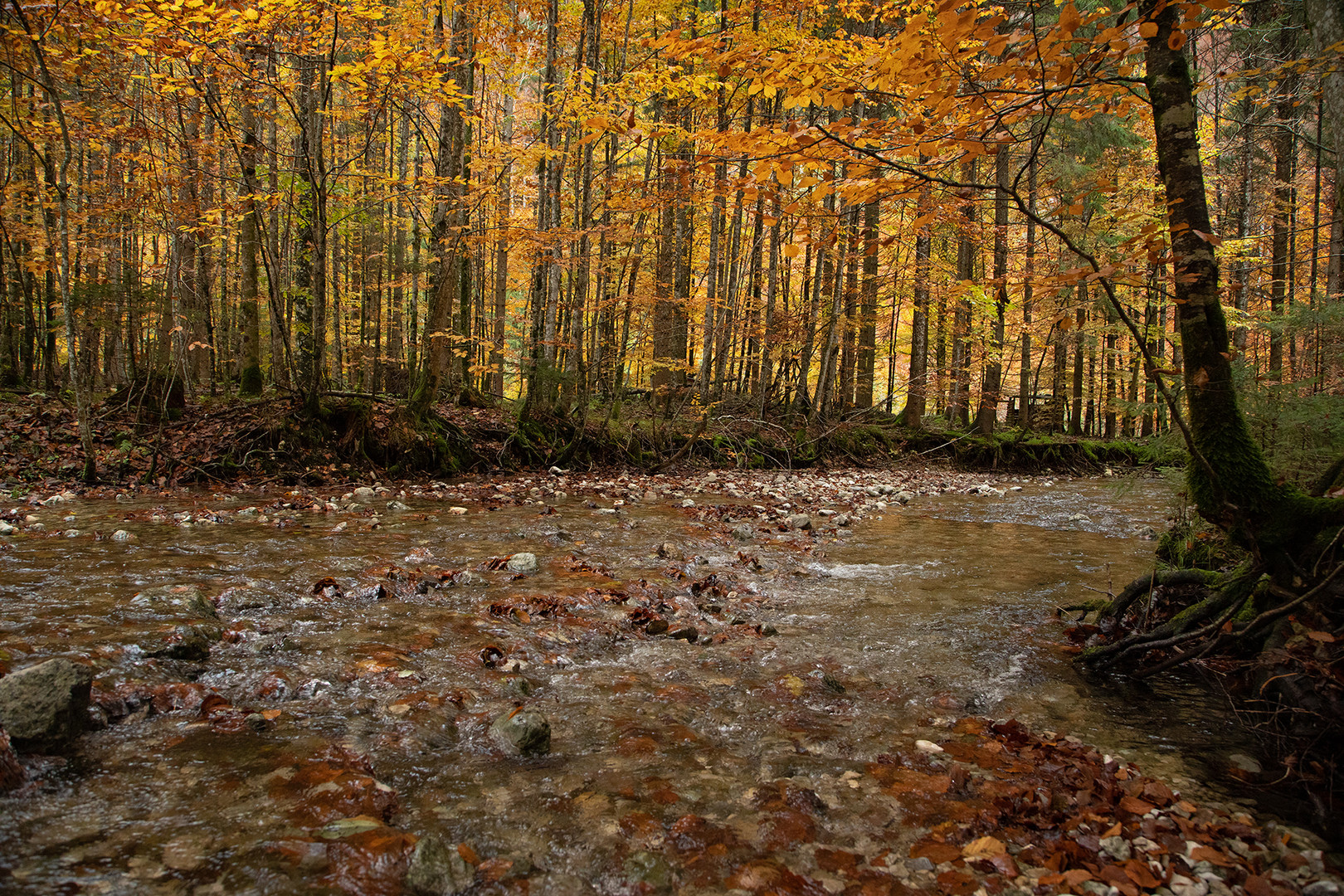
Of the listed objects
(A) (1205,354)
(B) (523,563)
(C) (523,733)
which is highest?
(A) (1205,354)

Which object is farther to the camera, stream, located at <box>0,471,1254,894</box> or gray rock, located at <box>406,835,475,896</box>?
stream, located at <box>0,471,1254,894</box>

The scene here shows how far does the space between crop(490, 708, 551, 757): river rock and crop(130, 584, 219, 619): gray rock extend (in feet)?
7.05

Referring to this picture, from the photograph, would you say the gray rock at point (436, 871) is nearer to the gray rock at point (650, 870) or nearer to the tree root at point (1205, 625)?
the gray rock at point (650, 870)

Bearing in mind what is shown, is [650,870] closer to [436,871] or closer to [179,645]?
[436,871]

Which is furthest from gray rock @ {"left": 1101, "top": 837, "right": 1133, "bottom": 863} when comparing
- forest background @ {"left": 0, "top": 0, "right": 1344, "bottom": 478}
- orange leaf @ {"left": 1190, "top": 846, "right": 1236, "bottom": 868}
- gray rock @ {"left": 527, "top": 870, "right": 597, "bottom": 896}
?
forest background @ {"left": 0, "top": 0, "right": 1344, "bottom": 478}

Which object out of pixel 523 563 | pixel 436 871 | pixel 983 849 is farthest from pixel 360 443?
pixel 983 849

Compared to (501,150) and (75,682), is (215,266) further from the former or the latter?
(75,682)

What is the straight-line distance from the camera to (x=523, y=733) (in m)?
2.56

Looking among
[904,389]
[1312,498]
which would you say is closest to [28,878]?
[1312,498]

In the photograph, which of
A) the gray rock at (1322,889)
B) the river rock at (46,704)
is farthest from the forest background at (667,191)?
the river rock at (46,704)

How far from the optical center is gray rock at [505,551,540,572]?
511cm

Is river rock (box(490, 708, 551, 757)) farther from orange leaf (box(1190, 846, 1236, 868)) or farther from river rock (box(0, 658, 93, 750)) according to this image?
orange leaf (box(1190, 846, 1236, 868))

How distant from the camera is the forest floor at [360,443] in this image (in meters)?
8.01

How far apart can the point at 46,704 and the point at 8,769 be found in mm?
319
